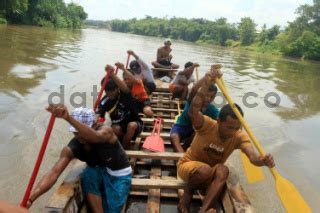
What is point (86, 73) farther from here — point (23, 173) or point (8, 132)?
point (23, 173)

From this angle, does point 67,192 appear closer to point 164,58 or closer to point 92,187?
point 92,187

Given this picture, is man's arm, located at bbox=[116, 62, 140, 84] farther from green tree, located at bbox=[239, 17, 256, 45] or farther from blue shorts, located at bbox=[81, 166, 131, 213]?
green tree, located at bbox=[239, 17, 256, 45]

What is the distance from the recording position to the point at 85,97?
824cm

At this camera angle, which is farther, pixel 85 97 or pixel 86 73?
pixel 86 73

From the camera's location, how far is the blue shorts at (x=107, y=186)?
8.98 feet

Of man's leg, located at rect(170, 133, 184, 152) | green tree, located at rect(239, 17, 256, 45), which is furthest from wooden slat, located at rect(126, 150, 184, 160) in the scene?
green tree, located at rect(239, 17, 256, 45)

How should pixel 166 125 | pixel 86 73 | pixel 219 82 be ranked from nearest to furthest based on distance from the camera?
pixel 219 82
pixel 166 125
pixel 86 73

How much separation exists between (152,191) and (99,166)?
0.58 m

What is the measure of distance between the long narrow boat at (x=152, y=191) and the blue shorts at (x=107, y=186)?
0.08m

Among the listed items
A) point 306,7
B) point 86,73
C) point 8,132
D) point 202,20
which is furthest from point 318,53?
point 202,20

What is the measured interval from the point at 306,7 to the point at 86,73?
36.0 m

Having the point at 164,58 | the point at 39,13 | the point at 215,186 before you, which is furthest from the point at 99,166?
the point at 39,13

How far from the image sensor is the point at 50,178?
2.48 meters

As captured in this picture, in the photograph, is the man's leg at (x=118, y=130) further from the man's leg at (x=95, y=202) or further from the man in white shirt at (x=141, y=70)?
the man in white shirt at (x=141, y=70)
